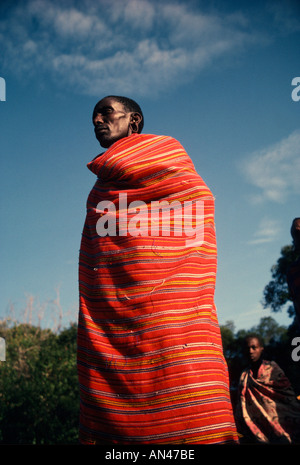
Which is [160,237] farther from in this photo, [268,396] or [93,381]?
[268,396]

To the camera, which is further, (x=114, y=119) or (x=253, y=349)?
(x=253, y=349)

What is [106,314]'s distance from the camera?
257 cm

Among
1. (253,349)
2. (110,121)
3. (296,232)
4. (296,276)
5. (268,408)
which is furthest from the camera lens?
(253,349)

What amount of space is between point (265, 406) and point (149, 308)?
4.78m

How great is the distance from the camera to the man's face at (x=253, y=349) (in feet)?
23.5

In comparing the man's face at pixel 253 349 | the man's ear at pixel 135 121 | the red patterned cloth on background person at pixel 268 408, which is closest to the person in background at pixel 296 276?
the red patterned cloth on background person at pixel 268 408

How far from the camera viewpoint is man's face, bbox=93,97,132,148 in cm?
337

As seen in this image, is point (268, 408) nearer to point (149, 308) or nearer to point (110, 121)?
point (149, 308)

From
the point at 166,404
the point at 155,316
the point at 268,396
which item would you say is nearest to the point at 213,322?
the point at 155,316

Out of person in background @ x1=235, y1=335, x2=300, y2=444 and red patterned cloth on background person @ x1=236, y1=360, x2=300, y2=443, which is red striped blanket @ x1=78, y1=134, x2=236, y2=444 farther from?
red patterned cloth on background person @ x1=236, y1=360, x2=300, y2=443

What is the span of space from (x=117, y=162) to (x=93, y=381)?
1.46 metres

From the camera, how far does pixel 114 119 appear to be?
347 cm

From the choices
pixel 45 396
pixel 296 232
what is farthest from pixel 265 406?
pixel 45 396

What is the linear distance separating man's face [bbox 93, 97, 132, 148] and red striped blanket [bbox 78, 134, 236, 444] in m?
0.31
